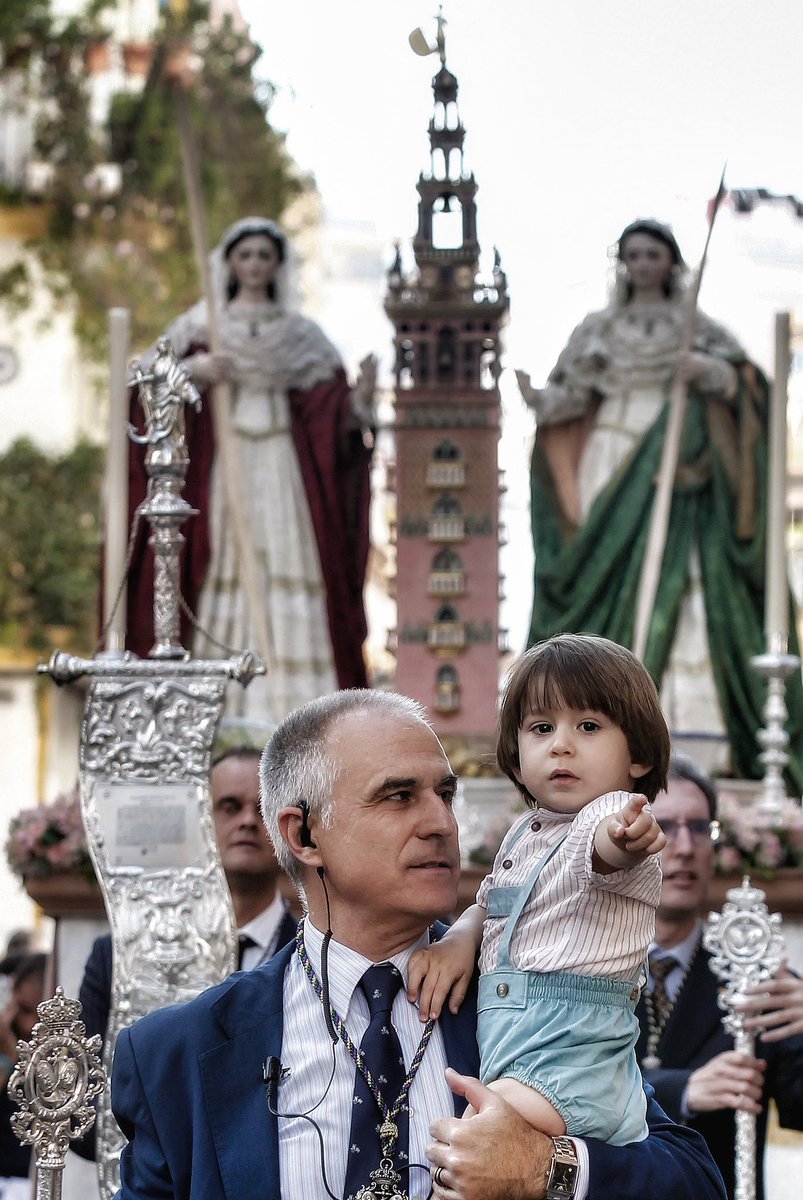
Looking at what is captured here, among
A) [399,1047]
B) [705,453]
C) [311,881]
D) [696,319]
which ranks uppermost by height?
[696,319]

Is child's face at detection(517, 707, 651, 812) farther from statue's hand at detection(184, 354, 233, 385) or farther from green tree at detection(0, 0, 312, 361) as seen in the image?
green tree at detection(0, 0, 312, 361)

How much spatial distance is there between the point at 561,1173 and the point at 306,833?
1.75ft

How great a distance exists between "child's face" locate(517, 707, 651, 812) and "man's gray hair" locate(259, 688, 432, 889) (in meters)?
0.16

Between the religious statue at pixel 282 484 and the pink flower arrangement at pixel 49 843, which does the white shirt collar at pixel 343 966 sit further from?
the religious statue at pixel 282 484

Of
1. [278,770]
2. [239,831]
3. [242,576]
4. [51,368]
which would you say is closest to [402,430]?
[242,576]

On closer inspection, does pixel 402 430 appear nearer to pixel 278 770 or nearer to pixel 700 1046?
pixel 700 1046

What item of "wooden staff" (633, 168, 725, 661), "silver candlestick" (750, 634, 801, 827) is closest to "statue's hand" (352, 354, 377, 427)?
"wooden staff" (633, 168, 725, 661)

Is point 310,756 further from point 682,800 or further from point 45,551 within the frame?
point 45,551

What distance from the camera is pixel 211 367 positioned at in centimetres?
753

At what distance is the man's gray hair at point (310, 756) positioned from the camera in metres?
2.57

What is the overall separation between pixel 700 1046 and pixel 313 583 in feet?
13.3

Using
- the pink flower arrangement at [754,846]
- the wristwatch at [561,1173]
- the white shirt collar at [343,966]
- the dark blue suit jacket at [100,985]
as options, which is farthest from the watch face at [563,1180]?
the pink flower arrangement at [754,846]

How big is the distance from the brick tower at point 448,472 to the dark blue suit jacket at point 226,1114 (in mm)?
4644

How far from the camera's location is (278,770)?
8.70 ft
